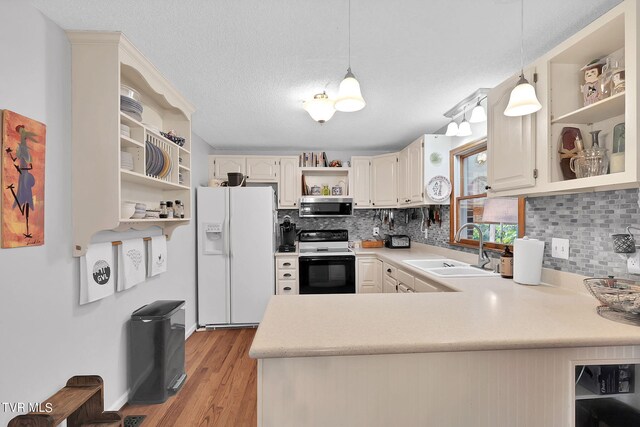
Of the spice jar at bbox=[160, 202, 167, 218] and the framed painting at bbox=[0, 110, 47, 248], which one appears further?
the spice jar at bbox=[160, 202, 167, 218]

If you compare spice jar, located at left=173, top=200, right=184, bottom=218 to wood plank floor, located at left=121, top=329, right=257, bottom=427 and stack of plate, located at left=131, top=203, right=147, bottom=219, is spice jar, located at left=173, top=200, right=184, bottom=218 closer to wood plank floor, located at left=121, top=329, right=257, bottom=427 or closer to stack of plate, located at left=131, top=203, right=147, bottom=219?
stack of plate, located at left=131, top=203, right=147, bottom=219

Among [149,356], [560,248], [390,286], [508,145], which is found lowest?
[149,356]

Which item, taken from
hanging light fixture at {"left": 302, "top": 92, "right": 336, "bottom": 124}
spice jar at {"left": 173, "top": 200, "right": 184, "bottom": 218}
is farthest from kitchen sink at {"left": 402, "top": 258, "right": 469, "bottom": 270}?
spice jar at {"left": 173, "top": 200, "right": 184, "bottom": 218}

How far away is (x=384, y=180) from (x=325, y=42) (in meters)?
2.56

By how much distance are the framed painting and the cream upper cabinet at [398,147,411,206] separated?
3234mm

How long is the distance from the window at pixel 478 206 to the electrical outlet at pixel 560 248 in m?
0.27

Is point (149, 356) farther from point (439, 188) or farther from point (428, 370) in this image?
→ point (439, 188)

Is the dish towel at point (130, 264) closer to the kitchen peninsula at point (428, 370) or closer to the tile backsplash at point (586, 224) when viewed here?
the kitchen peninsula at point (428, 370)

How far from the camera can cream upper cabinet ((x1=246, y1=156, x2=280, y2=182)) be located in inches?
156

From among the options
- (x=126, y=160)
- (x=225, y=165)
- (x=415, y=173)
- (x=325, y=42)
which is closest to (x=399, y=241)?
(x=415, y=173)

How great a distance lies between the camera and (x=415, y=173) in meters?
3.37

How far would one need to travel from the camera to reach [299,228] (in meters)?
4.27

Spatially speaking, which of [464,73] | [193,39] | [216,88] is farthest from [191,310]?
[464,73]

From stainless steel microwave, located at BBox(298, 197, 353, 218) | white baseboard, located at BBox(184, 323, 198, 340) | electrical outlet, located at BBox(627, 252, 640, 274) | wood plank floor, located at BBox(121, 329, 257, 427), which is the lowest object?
wood plank floor, located at BBox(121, 329, 257, 427)
